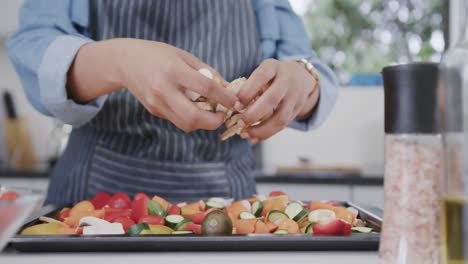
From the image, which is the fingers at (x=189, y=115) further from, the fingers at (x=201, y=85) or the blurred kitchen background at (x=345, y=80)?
the blurred kitchen background at (x=345, y=80)

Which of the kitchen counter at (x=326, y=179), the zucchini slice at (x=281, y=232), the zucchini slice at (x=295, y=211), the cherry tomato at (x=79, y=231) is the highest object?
the zucchini slice at (x=295, y=211)

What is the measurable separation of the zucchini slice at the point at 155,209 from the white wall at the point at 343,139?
154cm

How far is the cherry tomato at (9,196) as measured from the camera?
451 millimetres

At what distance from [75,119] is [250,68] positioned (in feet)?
1.33

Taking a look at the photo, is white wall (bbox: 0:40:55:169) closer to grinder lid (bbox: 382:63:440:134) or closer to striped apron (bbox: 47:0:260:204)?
striped apron (bbox: 47:0:260:204)

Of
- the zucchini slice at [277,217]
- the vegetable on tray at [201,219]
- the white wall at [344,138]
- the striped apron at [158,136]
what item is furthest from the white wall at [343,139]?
the zucchini slice at [277,217]

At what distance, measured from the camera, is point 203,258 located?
62 cm

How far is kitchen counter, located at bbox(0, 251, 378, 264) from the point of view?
0.61m

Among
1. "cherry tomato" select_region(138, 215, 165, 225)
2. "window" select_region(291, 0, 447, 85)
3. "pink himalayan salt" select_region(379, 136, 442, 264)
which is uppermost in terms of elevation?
"window" select_region(291, 0, 447, 85)

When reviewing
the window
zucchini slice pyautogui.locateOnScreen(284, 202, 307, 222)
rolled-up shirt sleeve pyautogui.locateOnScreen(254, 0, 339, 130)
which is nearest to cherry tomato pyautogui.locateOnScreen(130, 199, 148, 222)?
zucchini slice pyautogui.locateOnScreen(284, 202, 307, 222)

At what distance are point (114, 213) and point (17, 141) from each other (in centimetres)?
186

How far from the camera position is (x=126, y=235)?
0.67m

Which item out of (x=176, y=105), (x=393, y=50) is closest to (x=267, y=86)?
(x=176, y=105)

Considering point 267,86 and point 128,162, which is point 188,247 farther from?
point 128,162
